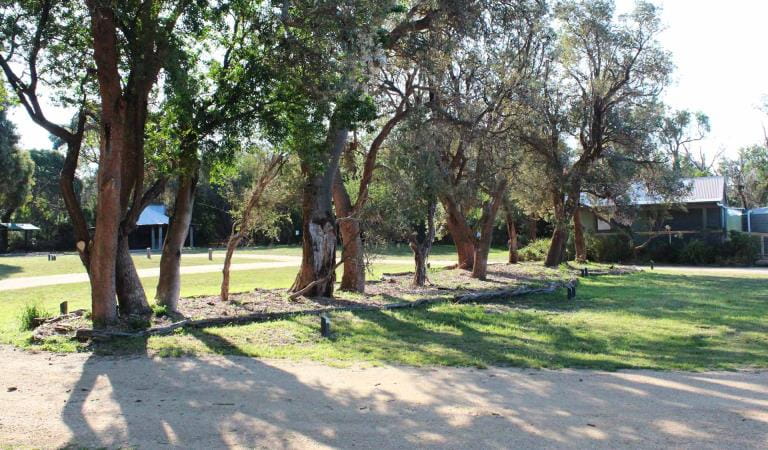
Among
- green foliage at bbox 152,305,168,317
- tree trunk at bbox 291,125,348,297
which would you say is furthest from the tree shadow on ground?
tree trunk at bbox 291,125,348,297

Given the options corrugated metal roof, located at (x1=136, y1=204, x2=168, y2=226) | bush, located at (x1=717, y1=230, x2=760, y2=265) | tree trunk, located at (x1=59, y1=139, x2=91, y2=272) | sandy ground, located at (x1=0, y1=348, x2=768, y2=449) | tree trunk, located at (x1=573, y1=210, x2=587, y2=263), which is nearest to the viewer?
sandy ground, located at (x1=0, y1=348, x2=768, y2=449)

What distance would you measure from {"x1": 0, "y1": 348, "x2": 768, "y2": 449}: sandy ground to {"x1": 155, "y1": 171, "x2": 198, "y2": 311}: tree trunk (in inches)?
162

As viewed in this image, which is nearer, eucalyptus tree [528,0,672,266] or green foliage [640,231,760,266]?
eucalyptus tree [528,0,672,266]

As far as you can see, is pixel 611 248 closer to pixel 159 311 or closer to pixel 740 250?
pixel 740 250

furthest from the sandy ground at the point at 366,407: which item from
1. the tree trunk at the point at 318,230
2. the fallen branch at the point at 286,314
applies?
the tree trunk at the point at 318,230

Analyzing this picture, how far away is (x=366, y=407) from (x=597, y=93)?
24095mm

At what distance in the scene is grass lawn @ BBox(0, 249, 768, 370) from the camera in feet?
28.5

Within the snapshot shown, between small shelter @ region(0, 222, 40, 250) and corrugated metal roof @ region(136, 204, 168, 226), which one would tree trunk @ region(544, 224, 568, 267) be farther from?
small shelter @ region(0, 222, 40, 250)

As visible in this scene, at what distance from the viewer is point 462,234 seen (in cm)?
2527

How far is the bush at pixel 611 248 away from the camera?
35094 millimetres

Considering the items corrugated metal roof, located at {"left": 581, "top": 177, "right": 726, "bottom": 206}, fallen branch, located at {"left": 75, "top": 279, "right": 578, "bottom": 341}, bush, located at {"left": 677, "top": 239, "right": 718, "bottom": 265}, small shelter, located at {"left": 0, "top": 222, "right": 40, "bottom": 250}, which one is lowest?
fallen branch, located at {"left": 75, "top": 279, "right": 578, "bottom": 341}

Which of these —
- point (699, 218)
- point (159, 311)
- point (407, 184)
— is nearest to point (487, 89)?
point (407, 184)

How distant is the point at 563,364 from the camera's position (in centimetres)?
822

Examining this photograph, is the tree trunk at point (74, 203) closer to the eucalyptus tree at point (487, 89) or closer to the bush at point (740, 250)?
the eucalyptus tree at point (487, 89)
